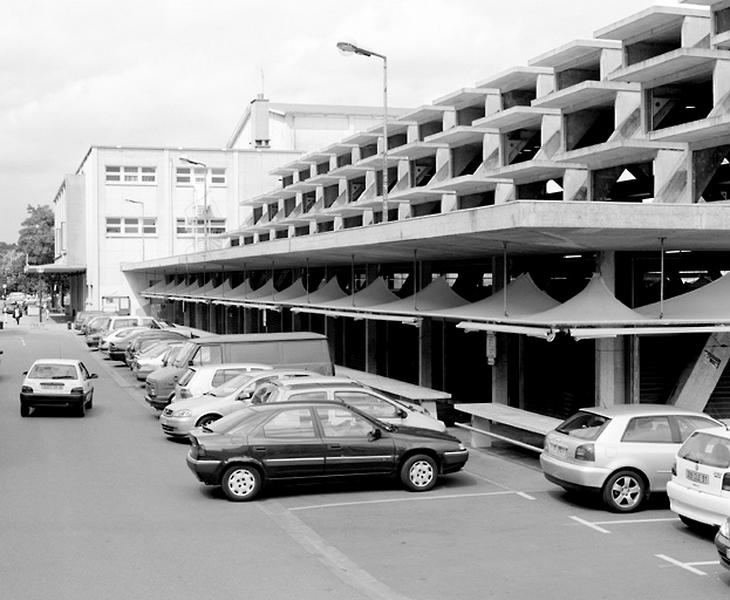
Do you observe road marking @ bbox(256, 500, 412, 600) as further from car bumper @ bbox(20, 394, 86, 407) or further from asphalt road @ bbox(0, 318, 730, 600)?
car bumper @ bbox(20, 394, 86, 407)

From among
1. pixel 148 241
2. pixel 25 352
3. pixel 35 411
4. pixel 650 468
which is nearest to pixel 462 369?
pixel 35 411

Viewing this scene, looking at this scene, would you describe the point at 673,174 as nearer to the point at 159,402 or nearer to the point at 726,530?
the point at 159,402

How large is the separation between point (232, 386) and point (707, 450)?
11.5m

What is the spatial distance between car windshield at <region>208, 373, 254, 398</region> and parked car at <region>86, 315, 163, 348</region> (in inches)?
1145

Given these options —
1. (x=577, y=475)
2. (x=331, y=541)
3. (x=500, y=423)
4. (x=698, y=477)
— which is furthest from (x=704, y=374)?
(x=331, y=541)

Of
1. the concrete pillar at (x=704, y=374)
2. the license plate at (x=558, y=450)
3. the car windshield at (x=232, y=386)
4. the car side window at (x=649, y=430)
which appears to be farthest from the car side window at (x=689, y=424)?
the car windshield at (x=232, y=386)

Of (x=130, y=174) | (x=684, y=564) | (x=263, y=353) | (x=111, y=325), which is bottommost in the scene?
(x=684, y=564)

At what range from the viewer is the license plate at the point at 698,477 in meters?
11.7

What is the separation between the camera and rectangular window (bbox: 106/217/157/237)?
261 ft

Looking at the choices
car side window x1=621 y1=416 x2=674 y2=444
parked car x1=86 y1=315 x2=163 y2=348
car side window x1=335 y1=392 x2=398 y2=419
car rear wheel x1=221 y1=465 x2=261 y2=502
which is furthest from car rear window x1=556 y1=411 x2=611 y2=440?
parked car x1=86 y1=315 x2=163 y2=348

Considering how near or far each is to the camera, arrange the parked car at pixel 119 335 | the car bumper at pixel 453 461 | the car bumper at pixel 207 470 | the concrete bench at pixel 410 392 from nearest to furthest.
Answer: the car bumper at pixel 207 470 → the car bumper at pixel 453 461 → the concrete bench at pixel 410 392 → the parked car at pixel 119 335

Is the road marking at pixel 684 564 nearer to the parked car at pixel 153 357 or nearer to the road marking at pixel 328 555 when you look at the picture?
the road marking at pixel 328 555

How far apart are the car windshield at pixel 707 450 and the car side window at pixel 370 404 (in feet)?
19.2

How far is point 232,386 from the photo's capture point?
21.2m
